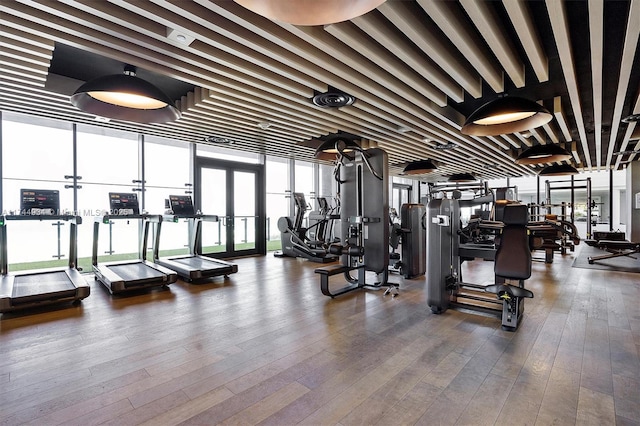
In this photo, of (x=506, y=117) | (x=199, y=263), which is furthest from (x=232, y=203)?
(x=506, y=117)

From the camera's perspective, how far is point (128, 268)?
5.75 metres

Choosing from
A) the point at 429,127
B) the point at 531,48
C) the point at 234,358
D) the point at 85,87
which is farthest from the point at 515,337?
the point at 85,87

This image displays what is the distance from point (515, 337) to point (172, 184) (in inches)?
301

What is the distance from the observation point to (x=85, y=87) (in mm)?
3318

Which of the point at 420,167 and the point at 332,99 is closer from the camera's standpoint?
the point at 332,99

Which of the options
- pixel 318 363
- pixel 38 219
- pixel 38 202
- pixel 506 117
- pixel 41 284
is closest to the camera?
pixel 318 363

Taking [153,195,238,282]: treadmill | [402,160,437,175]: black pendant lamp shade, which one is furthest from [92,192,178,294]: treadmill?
[402,160,437,175]: black pendant lamp shade

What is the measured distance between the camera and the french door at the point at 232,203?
28.1ft

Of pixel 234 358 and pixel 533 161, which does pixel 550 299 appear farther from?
pixel 234 358

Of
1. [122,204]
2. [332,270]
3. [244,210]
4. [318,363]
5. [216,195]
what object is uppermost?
[216,195]

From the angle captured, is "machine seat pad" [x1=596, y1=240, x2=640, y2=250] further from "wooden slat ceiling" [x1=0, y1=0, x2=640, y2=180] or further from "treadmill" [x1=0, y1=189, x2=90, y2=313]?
"treadmill" [x1=0, y1=189, x2=90, y2=313]

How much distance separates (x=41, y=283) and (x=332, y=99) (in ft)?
16.1

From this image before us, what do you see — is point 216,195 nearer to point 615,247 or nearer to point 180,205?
point 180,205

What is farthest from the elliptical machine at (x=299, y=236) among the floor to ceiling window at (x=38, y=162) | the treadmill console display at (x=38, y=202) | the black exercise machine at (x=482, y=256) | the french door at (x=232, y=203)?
the floor to ceiling window at (x=38, y=162)
